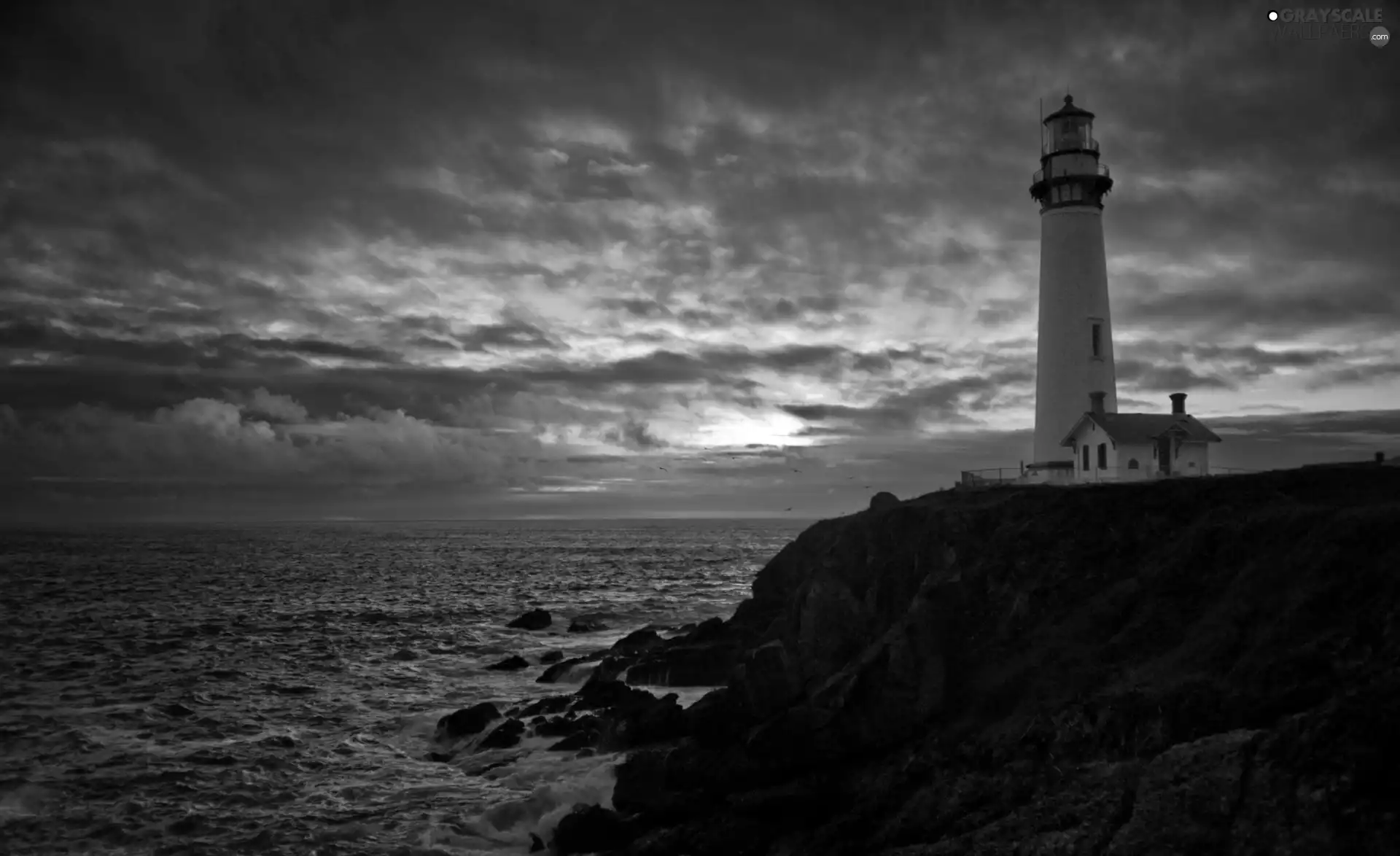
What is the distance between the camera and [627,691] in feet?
84.8

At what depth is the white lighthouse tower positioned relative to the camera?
3241cm

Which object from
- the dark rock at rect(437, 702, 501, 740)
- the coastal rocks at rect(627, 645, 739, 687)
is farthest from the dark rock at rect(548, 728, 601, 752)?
the coastal rocks at rect(627, 645, 739, 687)

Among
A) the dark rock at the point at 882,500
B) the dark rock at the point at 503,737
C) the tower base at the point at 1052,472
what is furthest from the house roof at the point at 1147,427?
the dark rock at the point at 503,737

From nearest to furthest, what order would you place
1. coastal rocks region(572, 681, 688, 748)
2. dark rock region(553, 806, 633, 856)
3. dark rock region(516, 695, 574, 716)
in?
dark rock region(553, 806, 633, 856), coastal rocks region(572, 681, 688, 748), dark rock region(516, 695, 574, 716)

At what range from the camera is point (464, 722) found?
Result: 2425cm

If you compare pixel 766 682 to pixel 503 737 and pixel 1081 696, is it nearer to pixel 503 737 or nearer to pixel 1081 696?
pixel 1081 696

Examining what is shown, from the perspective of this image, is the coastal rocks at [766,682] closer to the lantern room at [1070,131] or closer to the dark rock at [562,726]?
the dark rock at [562,726]

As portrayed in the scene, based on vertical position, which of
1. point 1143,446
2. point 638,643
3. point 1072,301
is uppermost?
point 1072,301

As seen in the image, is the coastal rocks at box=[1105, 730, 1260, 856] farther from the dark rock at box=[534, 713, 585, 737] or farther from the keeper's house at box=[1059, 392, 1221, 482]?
the keeper's house at box=[1059, 392, 1221, 482]

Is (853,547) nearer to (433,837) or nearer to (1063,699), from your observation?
(1063,699)

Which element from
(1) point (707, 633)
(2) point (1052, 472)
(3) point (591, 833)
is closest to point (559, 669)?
(1) point (707, 633)

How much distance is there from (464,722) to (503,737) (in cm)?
184

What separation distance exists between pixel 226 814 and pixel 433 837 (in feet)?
15.4

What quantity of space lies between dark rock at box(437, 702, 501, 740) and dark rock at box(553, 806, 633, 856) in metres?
8.62
